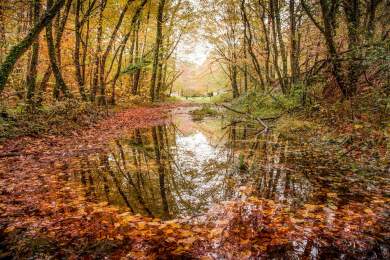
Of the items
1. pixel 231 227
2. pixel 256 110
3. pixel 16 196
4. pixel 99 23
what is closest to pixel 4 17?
pixel 99 23

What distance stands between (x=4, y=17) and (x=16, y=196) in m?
12.0

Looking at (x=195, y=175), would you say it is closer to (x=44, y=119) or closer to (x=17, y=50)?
(x=44, y=119)

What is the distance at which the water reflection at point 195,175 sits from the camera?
481cm

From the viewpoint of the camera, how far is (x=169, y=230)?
12.4 feet

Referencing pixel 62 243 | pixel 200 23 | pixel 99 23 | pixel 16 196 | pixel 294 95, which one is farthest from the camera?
pixel 200 23

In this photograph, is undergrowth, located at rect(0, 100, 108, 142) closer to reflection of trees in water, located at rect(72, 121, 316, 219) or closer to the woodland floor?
reflection of trees in water, located at rect(72, 121, 316, 219)

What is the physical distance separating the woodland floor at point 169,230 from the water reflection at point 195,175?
360 millimetres

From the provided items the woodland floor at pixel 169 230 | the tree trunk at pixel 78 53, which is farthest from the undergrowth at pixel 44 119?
the woodland floor at pixel 169 230

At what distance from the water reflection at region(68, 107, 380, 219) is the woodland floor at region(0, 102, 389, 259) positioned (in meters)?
0.36

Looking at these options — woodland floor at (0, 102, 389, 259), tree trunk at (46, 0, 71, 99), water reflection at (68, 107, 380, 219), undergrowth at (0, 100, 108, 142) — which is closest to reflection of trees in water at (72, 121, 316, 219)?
water reflection at (68, 107, 380, 219)

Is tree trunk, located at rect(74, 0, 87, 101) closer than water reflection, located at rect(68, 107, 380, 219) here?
No

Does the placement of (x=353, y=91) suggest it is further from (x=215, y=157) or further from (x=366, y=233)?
(x=366, y=233)

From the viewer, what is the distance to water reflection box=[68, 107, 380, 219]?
481 centimetres

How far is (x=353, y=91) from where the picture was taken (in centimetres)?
995
